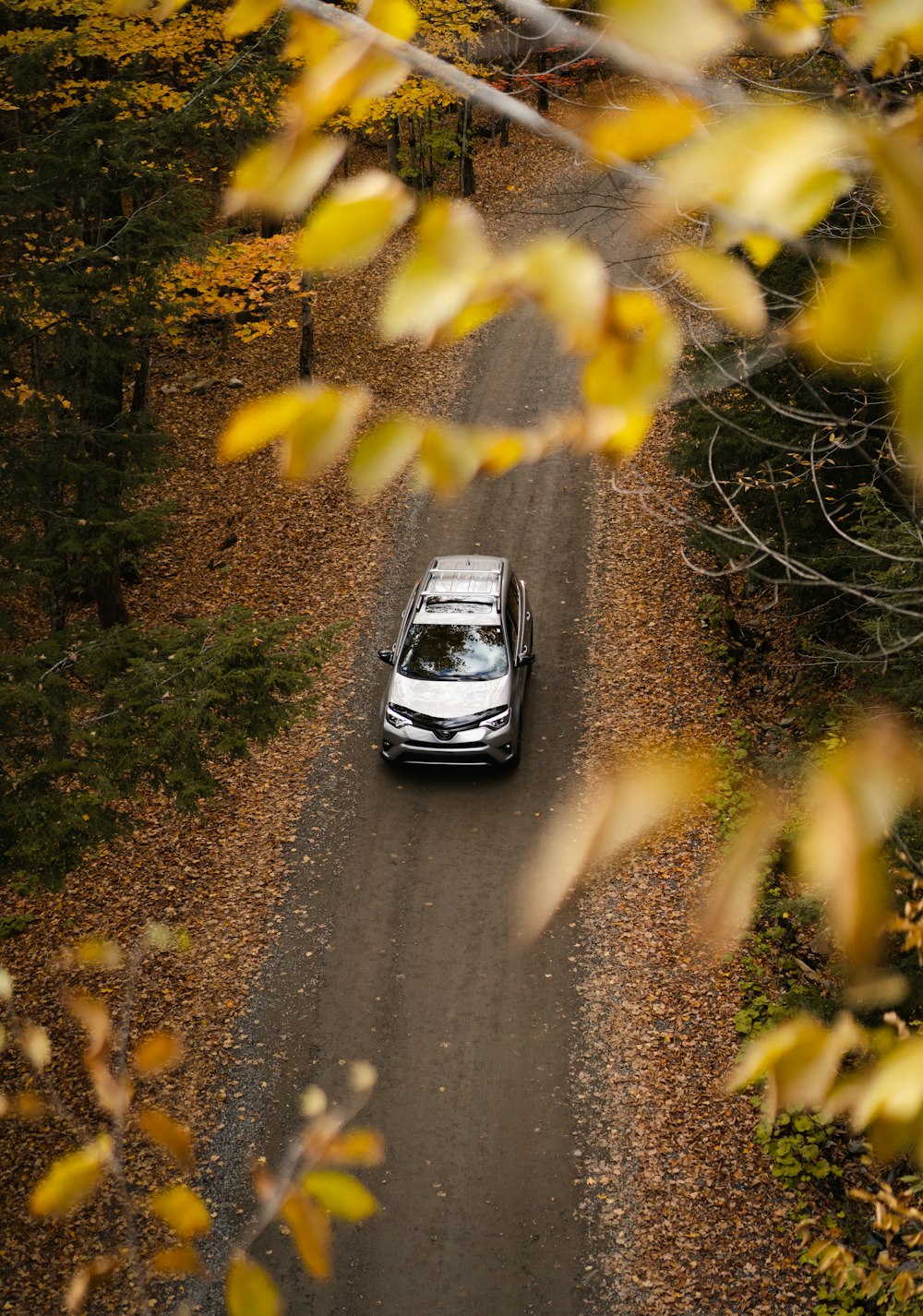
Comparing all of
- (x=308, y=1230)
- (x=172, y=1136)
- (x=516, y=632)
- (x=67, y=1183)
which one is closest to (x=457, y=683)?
(x=516, y=632)

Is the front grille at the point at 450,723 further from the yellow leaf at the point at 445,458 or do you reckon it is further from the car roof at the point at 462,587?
the yellow leaf at the point at 445,458

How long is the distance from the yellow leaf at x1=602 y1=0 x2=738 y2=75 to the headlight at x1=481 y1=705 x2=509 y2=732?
439 inches

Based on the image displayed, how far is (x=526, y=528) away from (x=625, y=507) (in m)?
1.87

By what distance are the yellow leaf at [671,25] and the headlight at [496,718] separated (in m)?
11.2

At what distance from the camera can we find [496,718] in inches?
470

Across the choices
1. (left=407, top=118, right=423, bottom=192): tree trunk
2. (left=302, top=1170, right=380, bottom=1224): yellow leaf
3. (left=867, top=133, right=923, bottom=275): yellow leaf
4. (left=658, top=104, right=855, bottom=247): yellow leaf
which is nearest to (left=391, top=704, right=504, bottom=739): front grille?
(left=302, top=1170, right=380, bottom=1224): yellow leaf

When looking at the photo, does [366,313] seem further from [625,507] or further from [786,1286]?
[786,1286]

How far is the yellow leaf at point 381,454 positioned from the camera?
1060 mm

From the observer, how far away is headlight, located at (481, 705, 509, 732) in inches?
469

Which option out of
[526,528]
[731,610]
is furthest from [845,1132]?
[526,528]

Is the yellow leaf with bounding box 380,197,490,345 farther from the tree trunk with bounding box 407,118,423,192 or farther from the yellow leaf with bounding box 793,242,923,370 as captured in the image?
the tree trunk with bounding box 407,118,423,192

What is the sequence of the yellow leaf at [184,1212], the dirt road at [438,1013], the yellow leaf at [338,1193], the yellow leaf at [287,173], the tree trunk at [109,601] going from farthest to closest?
the tree trunk at [109,601] < the dirt road at [438,1013] < the yellow leaf at [184,1212] < the yellow leaf at [338,1193] < the yellow leaf at [287,173]

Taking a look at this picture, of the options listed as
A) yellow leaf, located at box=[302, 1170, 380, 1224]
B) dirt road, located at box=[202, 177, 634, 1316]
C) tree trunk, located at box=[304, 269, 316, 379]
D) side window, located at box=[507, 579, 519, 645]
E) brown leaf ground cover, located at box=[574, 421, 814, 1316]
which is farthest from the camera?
tree trunk, located at box=[304, 269, 316, 379]

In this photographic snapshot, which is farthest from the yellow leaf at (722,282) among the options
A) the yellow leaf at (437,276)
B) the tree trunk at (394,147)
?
the tree trunk at (394,147)
